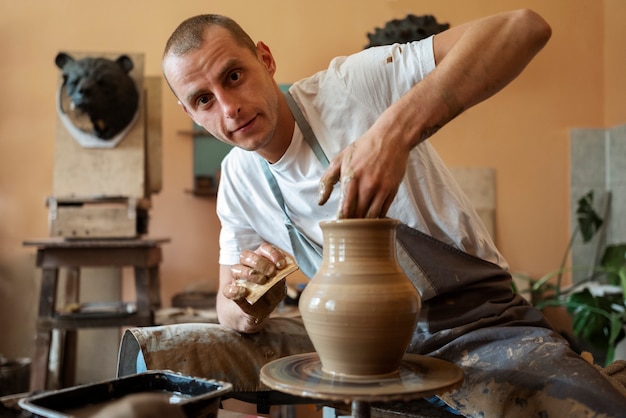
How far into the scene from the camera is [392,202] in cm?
142

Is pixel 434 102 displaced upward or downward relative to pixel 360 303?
upward

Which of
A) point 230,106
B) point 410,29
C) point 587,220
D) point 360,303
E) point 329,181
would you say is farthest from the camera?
point 587,220

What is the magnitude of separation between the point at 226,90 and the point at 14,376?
243 cm

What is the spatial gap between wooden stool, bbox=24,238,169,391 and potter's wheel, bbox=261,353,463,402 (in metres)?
1.89

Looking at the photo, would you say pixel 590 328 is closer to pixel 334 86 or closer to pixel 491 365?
pixel 491 365

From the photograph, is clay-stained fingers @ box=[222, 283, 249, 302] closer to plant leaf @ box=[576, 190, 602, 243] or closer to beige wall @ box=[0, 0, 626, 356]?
beige wall @ box=[0, 0, 626, 356]

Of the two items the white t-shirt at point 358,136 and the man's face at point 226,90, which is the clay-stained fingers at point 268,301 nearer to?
the white t-shirt at point 358,136

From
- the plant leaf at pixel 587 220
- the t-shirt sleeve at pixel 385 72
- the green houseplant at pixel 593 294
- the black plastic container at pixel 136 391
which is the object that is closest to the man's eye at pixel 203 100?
the t-shirt sleeve at pixel 385 72

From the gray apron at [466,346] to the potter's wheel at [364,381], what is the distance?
Answer: 9.7 inches

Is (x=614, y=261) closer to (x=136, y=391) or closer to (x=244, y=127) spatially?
(x=244, y=127)

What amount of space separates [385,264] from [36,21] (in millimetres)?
3370

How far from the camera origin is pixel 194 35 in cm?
154

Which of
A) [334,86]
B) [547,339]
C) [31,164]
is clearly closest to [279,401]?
[547,339]

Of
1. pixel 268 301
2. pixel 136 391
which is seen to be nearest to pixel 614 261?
pixel 268 301
